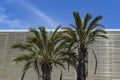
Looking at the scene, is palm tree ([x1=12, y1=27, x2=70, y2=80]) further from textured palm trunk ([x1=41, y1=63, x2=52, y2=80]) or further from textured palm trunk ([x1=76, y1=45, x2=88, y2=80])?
textured palm trunk ([x1=76, y1=45, x2=88, y2=80])

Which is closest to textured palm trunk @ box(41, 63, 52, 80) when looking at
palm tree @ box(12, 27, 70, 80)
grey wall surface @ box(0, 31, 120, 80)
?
palm tree @ box(12, 27, 70, 80)

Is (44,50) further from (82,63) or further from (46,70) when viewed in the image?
(82,63)

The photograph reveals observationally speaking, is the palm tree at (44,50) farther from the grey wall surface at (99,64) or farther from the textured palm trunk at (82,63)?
the grey wall surface at (99,64)

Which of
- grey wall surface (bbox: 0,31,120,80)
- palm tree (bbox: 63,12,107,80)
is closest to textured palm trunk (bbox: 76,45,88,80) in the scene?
palm tree (bbox: 63,12,107,80)

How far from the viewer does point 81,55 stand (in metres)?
34.3

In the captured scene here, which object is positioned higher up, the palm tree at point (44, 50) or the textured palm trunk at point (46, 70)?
the palm tree at point (44, 50)

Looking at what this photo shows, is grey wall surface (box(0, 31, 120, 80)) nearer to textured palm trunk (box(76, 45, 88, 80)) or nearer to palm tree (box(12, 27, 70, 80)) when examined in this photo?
palm tree (box(12, 27, 70, 80))

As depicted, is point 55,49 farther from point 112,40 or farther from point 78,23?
point 112,40

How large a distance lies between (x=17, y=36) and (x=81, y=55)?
72.0 ft

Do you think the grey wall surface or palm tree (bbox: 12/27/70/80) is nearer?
palm tree (bbox: 12/27/70/80)

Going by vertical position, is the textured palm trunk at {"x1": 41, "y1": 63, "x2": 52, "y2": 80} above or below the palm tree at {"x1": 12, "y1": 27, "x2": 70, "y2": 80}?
below

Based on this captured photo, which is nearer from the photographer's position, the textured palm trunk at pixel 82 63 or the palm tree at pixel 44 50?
the textured palm trunk at pixel 82 63

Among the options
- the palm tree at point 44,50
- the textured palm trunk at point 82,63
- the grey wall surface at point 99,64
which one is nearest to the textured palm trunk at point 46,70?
the palm tree at point 44,50

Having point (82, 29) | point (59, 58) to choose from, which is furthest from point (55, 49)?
point (82, 29)
